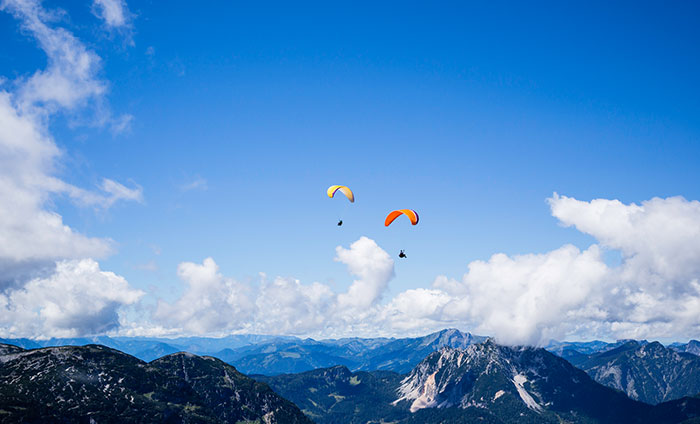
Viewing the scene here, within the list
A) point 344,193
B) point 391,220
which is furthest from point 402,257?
point 344,193

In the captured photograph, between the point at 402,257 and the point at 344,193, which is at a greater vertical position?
the point at 344,193

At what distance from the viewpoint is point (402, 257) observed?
447ft

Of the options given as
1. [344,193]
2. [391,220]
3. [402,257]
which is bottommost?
[402,257]

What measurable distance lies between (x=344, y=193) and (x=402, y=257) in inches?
1089

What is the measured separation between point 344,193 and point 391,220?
1740cm

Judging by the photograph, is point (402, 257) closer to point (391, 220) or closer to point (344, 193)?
point (391, 220)

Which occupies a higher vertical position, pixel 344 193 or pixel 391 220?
pixel 344 193

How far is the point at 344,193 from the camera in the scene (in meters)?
144

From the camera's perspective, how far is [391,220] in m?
144

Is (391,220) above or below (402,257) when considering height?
above

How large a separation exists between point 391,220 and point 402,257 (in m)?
13.7
